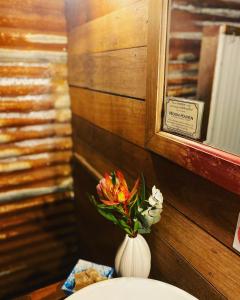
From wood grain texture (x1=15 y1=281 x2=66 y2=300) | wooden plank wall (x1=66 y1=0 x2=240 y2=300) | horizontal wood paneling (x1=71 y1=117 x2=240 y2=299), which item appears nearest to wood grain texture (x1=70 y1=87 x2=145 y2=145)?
wooden plank wall (x1=66 y1=0 x2=240 y2=300)

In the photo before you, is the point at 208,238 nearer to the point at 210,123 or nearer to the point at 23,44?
the point at 210,123

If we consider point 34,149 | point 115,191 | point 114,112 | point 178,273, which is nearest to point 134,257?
point 178,273

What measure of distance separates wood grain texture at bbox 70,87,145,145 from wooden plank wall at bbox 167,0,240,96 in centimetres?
39

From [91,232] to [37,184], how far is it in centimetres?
94

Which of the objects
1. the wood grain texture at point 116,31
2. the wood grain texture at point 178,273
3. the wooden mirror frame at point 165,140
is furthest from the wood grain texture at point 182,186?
the wood grain texture at point 116,31

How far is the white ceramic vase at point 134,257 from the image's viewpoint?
1719 mm

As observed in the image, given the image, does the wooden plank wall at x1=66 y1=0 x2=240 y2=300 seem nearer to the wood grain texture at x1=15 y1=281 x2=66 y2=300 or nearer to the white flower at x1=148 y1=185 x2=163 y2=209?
the white flower at x1=148 y1=185 x2=163 y2=209

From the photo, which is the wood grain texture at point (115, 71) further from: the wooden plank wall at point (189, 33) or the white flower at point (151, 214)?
the white flower at point (151, 214)

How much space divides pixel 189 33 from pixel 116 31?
68 cm

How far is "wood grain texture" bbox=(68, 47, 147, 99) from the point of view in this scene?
188cm

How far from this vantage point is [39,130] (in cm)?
339

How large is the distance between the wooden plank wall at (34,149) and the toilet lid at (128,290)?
224 cm

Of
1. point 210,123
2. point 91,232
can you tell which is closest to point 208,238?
point 210,123

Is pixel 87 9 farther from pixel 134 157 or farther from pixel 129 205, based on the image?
pixel 129 205
